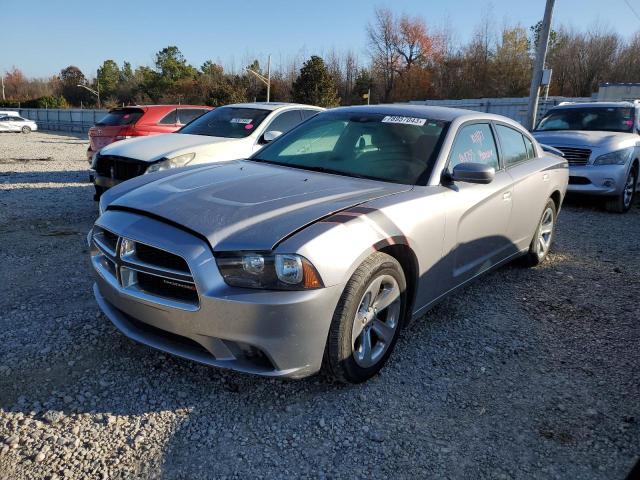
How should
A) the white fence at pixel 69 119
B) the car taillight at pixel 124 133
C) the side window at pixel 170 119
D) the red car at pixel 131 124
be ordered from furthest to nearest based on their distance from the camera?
the white fence at pixel 69 119 → the side window at pixel 170 119 → the red car at pixel 131 124 → the car taillight at pixel 124 133

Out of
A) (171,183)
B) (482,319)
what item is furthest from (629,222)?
(171,183)

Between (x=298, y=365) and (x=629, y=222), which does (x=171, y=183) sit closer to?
(x=298, y=365)

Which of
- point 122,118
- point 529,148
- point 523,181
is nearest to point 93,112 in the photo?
point 122,118

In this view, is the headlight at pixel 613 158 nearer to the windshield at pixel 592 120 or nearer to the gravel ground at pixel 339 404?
the windshield at pixel 592 120

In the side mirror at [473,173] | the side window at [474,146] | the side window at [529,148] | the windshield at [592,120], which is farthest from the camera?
the windshield at [592,120]

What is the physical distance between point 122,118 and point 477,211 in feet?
25.7

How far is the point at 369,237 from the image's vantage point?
2615 millimetres

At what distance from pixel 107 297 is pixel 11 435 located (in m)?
0.81

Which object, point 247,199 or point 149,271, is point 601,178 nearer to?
point 247,199

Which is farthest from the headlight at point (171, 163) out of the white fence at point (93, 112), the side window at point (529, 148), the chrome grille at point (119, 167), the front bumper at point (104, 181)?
the white fence at point (93, 112)

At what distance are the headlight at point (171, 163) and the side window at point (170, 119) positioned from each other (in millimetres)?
3732

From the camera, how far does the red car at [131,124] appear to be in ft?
29.2

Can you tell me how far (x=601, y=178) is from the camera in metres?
8.10

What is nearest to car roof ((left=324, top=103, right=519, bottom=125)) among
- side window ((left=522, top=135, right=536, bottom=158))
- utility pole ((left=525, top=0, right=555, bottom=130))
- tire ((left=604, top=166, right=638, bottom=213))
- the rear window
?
side window ((left=522, top=135, right=536, bottom=158))
